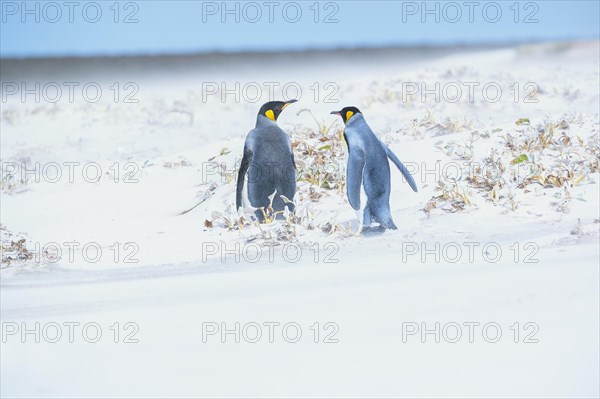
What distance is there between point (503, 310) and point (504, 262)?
1.99ft

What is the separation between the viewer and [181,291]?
389 centimetres

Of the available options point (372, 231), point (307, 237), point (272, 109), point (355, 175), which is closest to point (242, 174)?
point (272, 109)

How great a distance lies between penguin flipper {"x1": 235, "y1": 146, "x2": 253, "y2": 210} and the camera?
15.1ft

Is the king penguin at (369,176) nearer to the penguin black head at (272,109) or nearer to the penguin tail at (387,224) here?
the penguin tail at (387,224)

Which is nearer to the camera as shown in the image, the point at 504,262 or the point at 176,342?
the point at 176,342

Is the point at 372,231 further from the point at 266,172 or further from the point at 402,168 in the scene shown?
the point at 266,172

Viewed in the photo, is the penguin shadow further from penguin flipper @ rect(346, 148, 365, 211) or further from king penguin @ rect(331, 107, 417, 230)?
penguin flipper @ rect(346, 148, 365, 211)

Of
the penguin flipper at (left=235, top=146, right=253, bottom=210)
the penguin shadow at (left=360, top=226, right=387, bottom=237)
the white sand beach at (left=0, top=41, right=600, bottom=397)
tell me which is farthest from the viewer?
the penguin flipper at (left=235, top=146, right=253, bottom=210)

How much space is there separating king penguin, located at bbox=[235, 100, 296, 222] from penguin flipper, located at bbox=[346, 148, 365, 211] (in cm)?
44

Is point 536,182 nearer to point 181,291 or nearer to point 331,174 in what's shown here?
point 331,174

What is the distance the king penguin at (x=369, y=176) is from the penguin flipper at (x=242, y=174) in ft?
2.00

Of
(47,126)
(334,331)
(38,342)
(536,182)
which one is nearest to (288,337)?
(334,331)

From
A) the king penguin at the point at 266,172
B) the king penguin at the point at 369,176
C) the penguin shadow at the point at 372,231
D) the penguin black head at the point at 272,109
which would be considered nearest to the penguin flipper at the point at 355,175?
the king penguin at the point at 369,176

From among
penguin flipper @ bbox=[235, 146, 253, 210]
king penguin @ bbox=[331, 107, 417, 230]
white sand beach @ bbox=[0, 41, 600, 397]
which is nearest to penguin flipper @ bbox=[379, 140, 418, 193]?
king penguin @ bbox=[331, 107, 417, 230]
